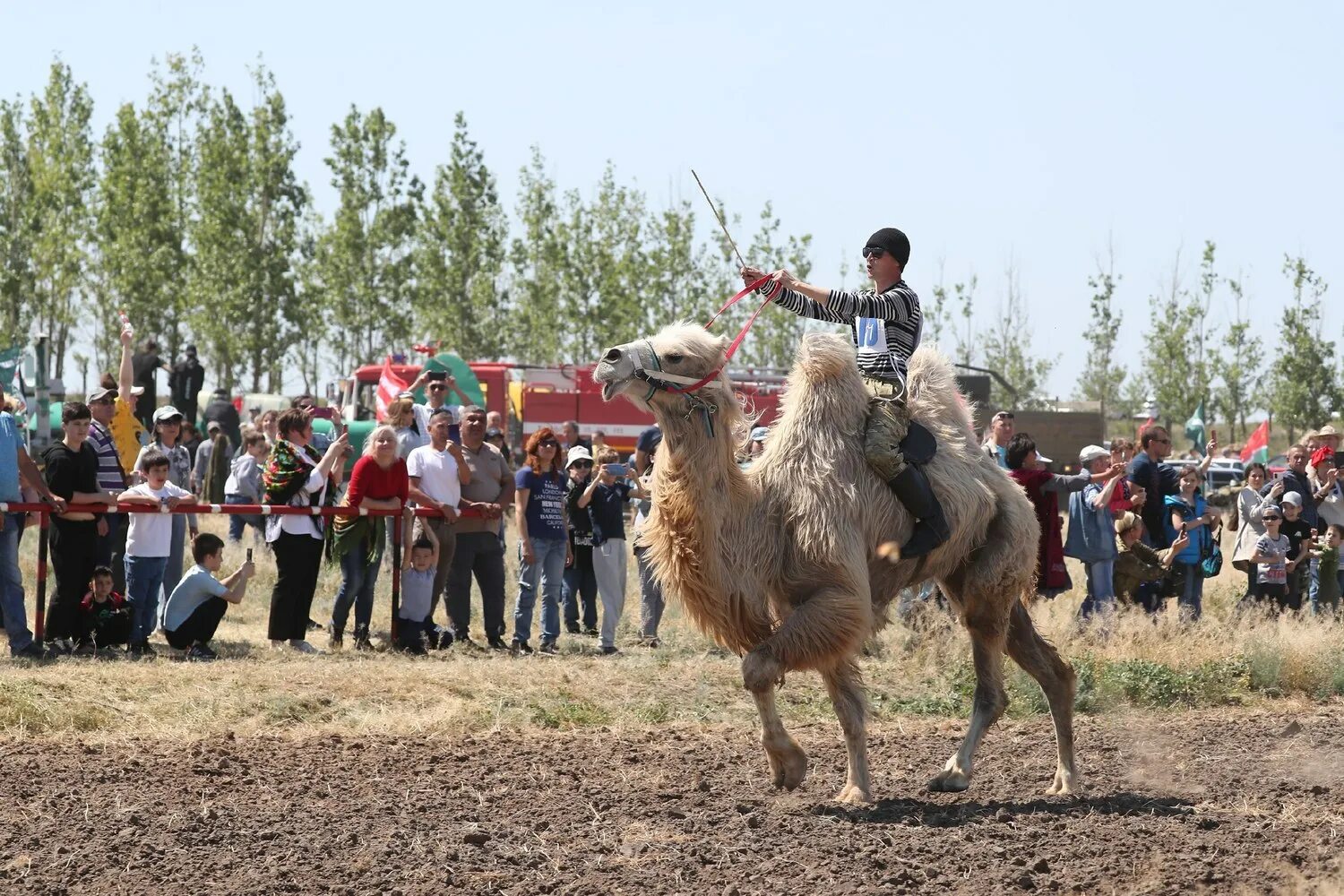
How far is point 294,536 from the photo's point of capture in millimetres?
13531

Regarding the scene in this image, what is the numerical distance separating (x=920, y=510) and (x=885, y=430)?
1.43ft

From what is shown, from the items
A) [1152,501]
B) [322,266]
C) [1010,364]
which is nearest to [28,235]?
[322,266]

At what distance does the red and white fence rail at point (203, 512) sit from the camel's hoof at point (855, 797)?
6.54 meters

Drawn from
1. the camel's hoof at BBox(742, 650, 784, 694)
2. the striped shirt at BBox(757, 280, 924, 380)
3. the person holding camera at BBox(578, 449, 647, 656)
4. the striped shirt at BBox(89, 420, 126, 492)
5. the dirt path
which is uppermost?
the striped shirt at BBox(757, 280, 924, 380)

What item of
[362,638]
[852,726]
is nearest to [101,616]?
[362,638]

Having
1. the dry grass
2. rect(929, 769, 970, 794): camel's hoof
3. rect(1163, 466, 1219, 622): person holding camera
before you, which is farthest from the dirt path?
rect(1163, 466, 1219, 622): person holding camera

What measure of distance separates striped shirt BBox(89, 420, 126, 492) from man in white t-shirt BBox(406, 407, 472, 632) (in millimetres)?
2374

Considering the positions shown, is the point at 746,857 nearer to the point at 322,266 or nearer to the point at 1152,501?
the point at 1152,501

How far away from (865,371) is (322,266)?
3890 centimetres

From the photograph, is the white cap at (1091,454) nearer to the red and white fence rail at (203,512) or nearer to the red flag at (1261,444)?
the red and white fence rail at (203,512)

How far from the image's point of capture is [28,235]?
45625 millimetres

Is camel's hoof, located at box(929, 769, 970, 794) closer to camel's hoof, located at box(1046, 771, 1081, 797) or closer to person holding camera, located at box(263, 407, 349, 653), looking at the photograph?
camel's hoof, located at box(1046, 771, 1081, 797)

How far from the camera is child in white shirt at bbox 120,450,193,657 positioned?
13.0 m

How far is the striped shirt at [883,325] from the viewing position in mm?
8312
